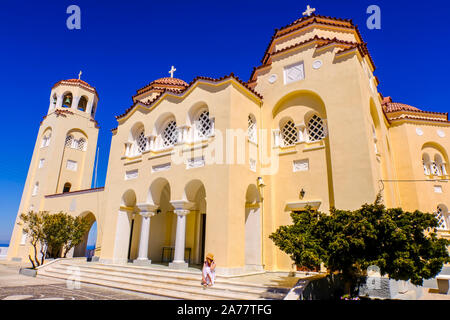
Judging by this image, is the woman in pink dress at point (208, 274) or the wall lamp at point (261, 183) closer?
the woman in pink dress at point (208, 274)

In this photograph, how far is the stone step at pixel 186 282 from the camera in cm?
692

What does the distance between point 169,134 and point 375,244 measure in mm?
9076

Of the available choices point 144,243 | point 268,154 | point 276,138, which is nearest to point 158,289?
point 144,243

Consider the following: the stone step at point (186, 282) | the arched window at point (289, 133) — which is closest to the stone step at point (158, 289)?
the stone step at point (186, 282)

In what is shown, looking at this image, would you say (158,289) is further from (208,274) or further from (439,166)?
(439,166)

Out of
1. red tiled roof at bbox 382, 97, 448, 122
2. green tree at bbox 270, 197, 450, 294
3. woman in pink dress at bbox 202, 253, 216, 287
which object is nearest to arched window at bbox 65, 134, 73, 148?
woman in pink dress at bbox 202, 253, 216, 287

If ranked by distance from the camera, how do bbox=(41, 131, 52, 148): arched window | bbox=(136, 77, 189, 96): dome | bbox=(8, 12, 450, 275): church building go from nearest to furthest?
bbox=(8, 12, 450, 275): church building, bbox=(136, 77, 189, 96): dome, bbox=(41, 131, 52, 148): arched window

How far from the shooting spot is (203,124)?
1137 cm

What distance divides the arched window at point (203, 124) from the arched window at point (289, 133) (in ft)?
10.1

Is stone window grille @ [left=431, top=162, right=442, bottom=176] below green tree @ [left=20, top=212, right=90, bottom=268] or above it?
above

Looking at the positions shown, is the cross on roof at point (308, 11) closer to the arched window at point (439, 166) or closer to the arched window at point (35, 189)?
the arched window at point (439, 166)

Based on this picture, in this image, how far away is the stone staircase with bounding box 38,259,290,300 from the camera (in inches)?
283

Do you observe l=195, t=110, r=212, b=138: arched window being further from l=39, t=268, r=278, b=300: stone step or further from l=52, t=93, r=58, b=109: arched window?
l=52, t=93, r=58, b=109: arched window
